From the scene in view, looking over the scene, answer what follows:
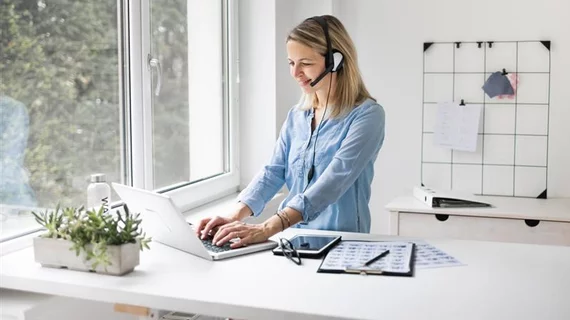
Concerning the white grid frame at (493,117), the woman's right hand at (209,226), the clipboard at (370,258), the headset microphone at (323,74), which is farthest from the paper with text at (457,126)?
the woman's right hand at (209,226)

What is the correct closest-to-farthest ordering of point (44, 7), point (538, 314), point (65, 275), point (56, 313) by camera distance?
1. point (538, 314)
2. point (65, 275)
3. point (56, 313)
4. point (44, 7)

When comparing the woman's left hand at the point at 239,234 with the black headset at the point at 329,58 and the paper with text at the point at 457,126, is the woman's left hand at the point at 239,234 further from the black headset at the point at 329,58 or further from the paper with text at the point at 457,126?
the paper with text at the point at 457,126

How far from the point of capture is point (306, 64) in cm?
217

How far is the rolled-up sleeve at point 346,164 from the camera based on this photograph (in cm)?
197

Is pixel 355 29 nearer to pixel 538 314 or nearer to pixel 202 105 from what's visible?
pixel 202 105

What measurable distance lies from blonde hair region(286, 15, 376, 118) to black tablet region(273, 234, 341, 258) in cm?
44

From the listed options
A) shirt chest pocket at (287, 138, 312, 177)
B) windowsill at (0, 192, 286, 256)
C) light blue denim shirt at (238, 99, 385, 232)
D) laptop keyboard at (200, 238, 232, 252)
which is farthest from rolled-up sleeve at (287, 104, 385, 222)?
windowsill at (0, 192, 286, 256)

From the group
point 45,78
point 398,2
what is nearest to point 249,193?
point 45,78

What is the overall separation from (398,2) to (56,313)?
224cm

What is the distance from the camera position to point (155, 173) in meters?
2.57

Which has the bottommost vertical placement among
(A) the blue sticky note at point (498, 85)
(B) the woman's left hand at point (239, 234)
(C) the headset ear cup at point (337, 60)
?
(B) the woman's left hand at point (239, 234)

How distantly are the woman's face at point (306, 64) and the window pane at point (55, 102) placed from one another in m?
0.61

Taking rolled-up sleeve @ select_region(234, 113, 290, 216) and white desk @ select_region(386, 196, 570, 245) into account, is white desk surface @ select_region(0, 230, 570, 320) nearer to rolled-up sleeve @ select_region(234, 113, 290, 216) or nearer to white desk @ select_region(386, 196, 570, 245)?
rolled-up sleeve @ select_region(234, 113, 290, 216)

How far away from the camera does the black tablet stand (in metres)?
1.73
